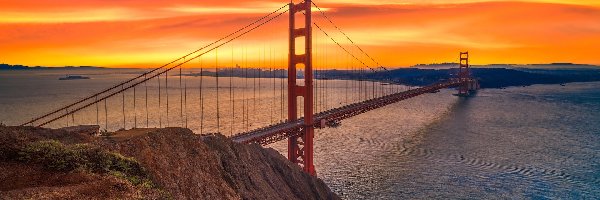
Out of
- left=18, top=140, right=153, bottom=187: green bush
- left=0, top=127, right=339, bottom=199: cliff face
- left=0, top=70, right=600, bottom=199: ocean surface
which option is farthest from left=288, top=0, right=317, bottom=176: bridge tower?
left=18, top=140, right=153, bottom=187: green bush

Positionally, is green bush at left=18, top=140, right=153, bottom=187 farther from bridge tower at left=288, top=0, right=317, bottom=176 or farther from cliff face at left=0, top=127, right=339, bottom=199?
bridge tower at left=288, top=0, right=317, bottom=176

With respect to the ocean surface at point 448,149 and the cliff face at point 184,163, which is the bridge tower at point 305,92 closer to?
the ocean surface at point 448,149

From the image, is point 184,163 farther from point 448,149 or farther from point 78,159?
point 448,149

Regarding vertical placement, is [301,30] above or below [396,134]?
above

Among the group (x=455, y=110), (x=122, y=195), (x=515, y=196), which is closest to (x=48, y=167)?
(x=122, y=195)

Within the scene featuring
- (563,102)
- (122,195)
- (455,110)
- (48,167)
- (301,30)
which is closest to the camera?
(122,195)

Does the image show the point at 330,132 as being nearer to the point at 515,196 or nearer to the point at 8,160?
the point at 515,196

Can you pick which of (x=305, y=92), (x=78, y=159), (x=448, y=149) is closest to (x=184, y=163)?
(x=78, y=159)
